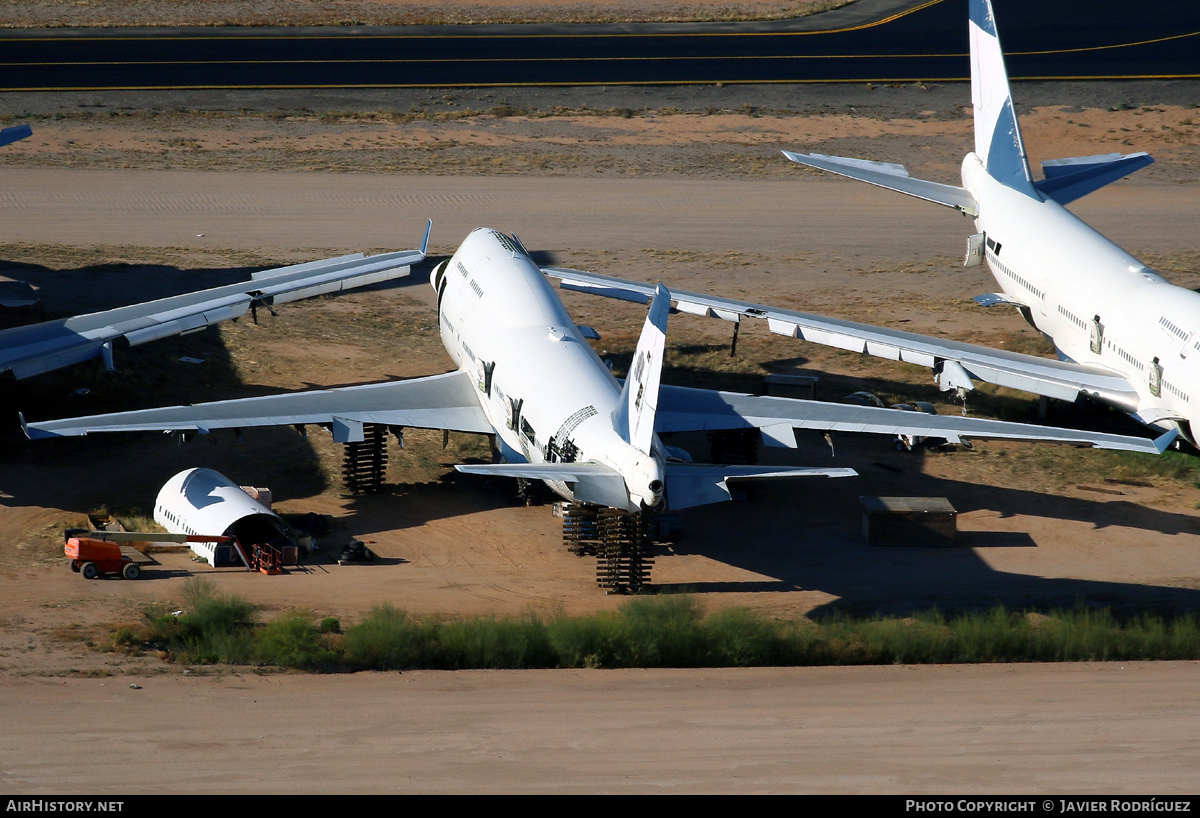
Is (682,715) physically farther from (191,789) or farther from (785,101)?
(785,101)

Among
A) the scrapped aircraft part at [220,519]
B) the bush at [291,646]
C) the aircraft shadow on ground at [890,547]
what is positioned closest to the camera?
the bush at [291,646]

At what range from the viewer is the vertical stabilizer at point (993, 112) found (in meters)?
48.5

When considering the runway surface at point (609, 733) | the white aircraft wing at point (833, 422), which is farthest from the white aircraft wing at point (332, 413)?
the runway surface at point (609, 733)

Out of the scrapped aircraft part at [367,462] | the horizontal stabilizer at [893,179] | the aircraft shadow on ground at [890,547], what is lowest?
the aircraft shadow on ground at [890,547]

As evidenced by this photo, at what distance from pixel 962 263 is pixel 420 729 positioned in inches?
1734

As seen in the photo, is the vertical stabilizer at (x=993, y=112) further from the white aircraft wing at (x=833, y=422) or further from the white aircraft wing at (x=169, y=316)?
the white aircraft wing at (x=169, y=316)

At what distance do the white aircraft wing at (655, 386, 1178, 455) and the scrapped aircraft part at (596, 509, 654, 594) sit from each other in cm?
554

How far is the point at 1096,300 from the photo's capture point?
4003 centimetres

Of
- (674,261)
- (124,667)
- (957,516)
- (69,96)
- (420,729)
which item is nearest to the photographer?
(420,729)

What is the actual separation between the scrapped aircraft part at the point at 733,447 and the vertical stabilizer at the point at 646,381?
32.5ft

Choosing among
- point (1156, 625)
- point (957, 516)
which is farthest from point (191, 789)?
point (957, 516)

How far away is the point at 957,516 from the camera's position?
34531 millimetres

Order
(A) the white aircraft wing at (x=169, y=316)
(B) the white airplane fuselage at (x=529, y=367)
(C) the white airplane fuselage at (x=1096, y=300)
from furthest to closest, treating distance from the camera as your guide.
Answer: (C) the white airplane fuselage at (x=1096, y=300)
(A) the white aircraft wing at (x=169, y=316)
(B) the white airplane fuselage at (x=529, y=367)

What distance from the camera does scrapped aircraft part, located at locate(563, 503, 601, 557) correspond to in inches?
1178
